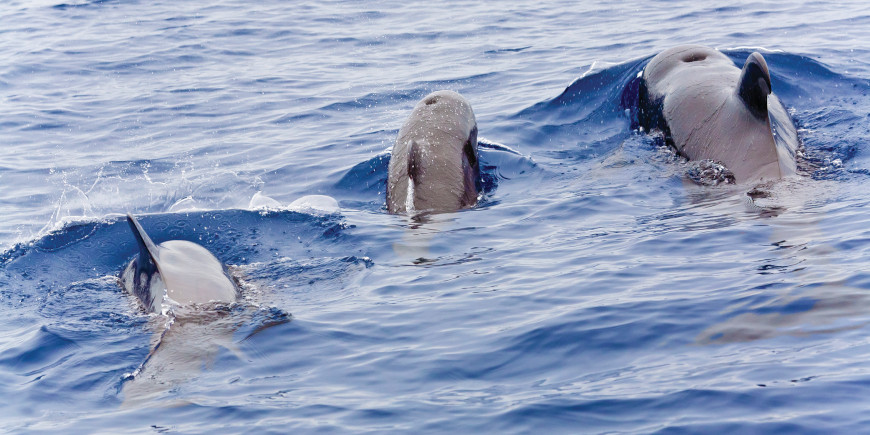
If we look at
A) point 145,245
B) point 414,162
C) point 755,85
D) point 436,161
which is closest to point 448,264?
point 414,162

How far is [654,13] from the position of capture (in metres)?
24.5

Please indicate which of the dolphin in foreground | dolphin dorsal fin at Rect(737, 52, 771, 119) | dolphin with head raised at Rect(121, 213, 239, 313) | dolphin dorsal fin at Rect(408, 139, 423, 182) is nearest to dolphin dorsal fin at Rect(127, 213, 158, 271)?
dolphin with head raised at Rect(121, 213, 239, 313)

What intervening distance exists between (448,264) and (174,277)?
8.51 ft

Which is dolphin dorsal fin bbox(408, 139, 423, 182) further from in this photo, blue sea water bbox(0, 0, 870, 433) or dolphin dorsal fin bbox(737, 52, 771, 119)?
dolphin dorsal fin bbox(737, 52, 771, 119)

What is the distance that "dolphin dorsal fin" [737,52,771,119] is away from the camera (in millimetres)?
9984

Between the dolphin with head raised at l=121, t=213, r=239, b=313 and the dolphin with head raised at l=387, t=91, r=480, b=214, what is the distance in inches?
108

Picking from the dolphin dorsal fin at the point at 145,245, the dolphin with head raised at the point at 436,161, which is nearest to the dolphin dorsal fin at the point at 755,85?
the dolphin with head raised at the point at 436,161

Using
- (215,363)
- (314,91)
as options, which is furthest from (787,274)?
(314,91)

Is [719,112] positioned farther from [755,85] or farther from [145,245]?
Answer: [145,245]

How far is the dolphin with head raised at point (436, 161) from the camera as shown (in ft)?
35.0

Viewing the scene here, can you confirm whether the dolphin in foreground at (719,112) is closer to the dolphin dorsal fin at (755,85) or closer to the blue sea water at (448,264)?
the dolphin dorsal fin at (755,85)

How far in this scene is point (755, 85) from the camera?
1020 centimetres

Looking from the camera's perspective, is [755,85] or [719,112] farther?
[719,112]

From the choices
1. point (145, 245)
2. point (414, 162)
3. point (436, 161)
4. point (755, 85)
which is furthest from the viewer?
point (436, 161)
